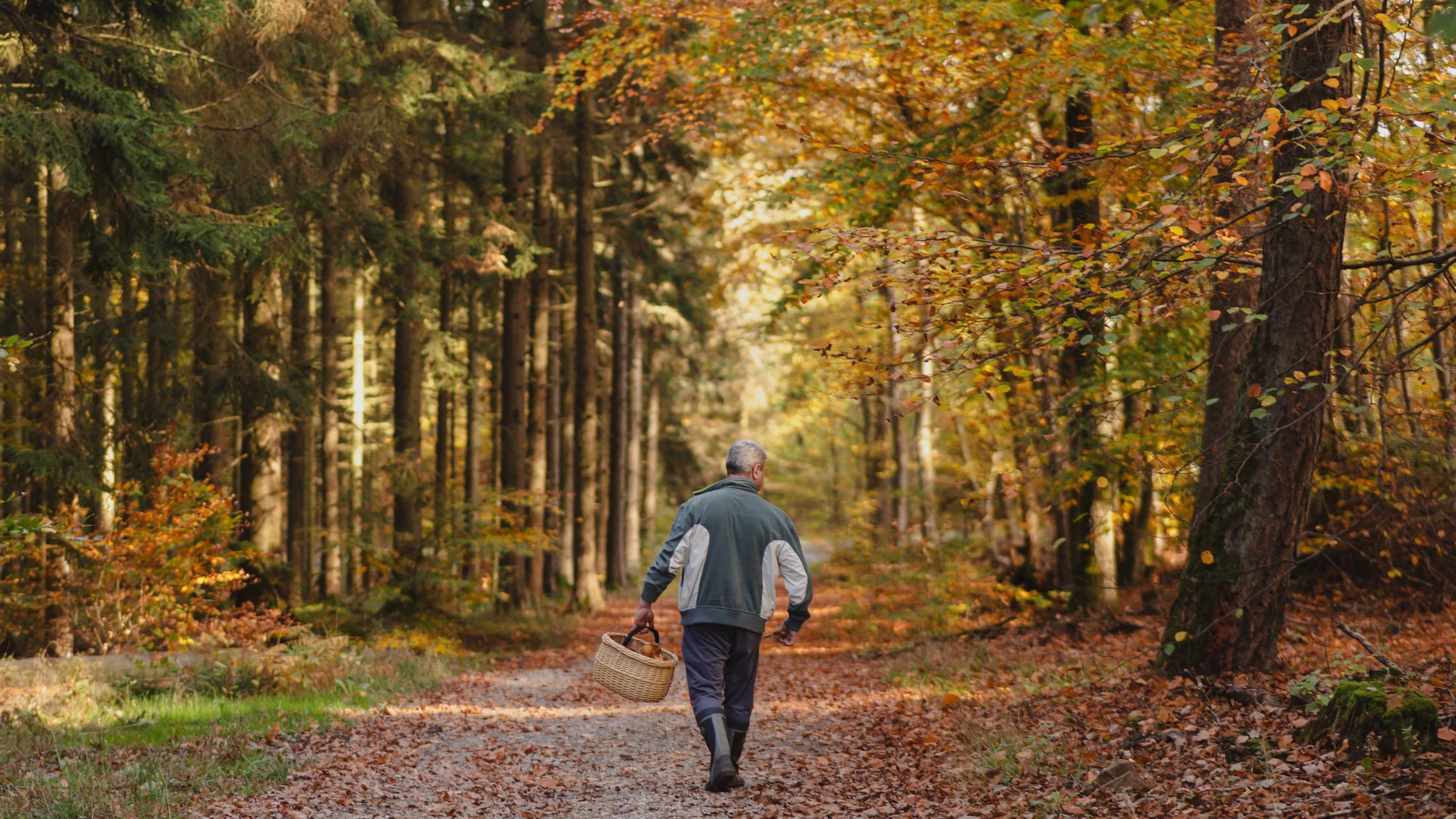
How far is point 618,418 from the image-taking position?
85.3ft

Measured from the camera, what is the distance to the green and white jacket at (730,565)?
6.75 metres

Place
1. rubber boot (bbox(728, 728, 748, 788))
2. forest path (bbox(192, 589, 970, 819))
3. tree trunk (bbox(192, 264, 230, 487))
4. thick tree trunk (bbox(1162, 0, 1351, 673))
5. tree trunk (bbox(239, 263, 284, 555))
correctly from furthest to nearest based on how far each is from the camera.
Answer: tree trunk (bbox(239, 263, 284, 555)) → tree trunk (bbox(192, 264, 230, 487)) → rubber boot (bbox(728, 728, 748, 788)) → thick tree trunk (bbox(1162, 0, 1351, 673)) → forest path (bbox(192, 589, 970, 819))

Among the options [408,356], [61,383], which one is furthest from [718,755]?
[408,356]

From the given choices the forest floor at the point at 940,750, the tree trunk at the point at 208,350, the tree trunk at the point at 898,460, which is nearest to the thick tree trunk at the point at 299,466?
the tree trunk at the point at 208,350

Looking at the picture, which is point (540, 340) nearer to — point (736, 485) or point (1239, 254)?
point (736, 485)

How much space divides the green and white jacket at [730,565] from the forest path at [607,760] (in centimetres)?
109

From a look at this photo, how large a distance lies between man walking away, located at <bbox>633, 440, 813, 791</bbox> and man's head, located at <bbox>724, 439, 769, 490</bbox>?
3.5 inches

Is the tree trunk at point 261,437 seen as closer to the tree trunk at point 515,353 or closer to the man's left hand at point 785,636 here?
the tree trunk at point 515,353

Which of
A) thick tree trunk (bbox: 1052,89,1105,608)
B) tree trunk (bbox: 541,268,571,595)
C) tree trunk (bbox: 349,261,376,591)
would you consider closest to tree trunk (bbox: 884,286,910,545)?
thick tree trunk (bbox: 1052,89,1105,608)

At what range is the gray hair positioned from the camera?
7.05 meters

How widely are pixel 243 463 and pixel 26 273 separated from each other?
4.07 m

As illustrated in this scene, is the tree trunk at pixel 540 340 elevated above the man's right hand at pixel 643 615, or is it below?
above

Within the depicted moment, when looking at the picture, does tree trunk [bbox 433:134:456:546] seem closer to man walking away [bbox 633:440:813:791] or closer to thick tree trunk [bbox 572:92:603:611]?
thick tree trunk [bbox 572:92:603:611]

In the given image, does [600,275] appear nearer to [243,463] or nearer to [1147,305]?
[243,463]
